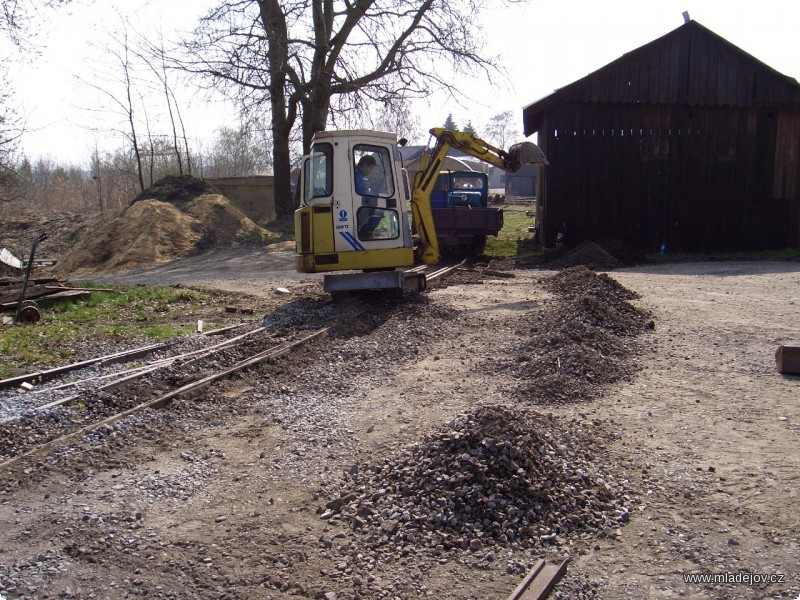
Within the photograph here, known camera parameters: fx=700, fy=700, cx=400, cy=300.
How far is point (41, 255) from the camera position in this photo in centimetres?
2598

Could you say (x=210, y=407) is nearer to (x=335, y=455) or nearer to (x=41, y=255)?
(x=335, y=455)

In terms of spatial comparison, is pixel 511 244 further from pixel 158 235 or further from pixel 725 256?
pixel 158 235

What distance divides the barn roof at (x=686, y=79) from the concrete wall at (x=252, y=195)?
1551cm

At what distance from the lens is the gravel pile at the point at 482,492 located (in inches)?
178

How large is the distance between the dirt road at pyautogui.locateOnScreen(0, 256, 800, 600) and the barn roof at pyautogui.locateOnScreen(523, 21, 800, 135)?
1390cm

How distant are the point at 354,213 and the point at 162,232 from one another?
1439 centimetres

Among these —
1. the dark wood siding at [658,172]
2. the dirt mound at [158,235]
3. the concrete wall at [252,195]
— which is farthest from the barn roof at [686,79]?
the concrete wall at [252,195]

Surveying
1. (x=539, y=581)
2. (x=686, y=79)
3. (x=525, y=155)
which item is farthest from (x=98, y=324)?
(x=686, y=79)

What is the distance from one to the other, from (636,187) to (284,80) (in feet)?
43.8

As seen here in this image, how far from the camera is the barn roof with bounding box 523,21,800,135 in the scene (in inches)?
849

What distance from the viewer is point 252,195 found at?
3350 cm

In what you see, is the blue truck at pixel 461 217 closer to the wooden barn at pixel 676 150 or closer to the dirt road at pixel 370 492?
the wooden barn at pixel 676 150

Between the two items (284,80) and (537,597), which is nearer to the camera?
(537,597)

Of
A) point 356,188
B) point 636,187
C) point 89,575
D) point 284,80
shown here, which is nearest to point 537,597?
point 89,575
